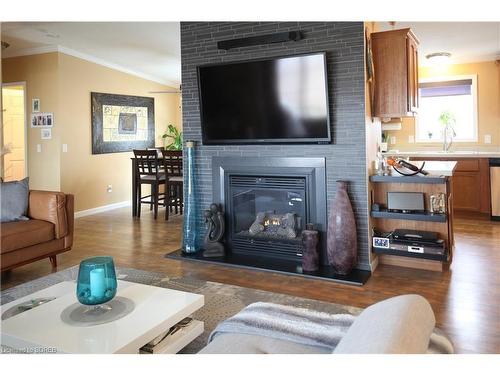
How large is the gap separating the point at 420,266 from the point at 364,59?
187 cm

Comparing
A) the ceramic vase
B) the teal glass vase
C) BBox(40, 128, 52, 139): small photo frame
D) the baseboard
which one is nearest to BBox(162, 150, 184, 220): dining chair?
the baseboard

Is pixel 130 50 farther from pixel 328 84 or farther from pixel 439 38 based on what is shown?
pixel 439 38

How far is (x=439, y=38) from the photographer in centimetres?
546

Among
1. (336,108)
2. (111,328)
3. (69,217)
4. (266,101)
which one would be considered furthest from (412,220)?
(69,217)

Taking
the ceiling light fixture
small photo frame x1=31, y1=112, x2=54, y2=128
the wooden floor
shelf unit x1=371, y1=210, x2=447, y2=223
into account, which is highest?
the ceiling light fixture

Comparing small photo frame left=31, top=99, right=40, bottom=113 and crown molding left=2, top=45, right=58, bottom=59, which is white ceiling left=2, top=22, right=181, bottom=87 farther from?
small photo frame left=31, top=99, right=40, bottom=113

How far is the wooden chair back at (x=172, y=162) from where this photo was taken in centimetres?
617

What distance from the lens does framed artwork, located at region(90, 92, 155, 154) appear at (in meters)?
6.88

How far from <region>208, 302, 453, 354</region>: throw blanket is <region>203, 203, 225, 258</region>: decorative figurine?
2.31 m

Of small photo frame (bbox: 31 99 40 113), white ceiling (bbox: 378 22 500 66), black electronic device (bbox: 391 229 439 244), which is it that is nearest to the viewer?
black electronic device (bbox: 391 229 439 244)

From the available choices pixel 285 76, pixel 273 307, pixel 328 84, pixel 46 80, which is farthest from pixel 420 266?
pixel 46 80

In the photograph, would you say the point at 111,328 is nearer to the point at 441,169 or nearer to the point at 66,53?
the point at 441,169

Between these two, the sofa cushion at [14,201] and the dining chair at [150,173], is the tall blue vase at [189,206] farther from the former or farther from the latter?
the dining chair at [150,173]

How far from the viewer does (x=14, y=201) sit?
3705mm
